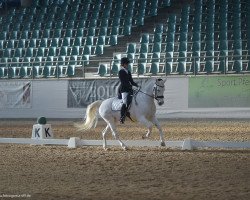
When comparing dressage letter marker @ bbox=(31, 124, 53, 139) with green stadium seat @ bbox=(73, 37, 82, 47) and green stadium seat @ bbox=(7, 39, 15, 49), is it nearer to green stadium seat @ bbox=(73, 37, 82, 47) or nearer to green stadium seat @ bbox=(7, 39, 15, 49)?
green stadium seat @ bbox=(73, 37, 82, 47)

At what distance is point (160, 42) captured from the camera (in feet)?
93.9

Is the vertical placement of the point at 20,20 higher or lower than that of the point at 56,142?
higher

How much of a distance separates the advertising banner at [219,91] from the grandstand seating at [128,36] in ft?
2.15

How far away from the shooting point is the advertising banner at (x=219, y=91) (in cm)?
2345

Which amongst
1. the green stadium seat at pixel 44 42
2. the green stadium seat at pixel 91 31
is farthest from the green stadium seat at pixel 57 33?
the green stadium seat at pixel 91 31

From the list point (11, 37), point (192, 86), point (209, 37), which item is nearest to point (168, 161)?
point (192, 86)

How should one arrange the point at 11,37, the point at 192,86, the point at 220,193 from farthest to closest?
the point at 11,37 < the point at 192,86 < the point at 220,193

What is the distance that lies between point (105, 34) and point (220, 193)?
2314cm

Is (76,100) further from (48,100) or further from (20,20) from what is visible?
(20,20)

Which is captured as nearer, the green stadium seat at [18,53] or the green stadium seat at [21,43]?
the green stadium seat at [18,53]

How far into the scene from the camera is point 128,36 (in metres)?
30.7

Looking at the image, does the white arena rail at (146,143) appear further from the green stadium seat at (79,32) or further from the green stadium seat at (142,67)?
the green stadium seat at (79,32)

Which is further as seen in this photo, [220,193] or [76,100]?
[76,100]

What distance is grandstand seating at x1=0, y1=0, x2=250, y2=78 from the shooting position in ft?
87.4
